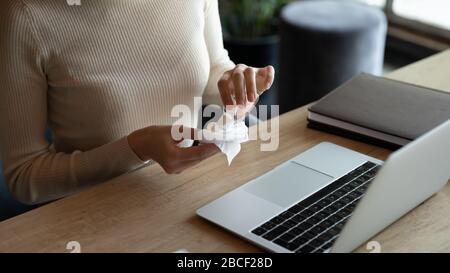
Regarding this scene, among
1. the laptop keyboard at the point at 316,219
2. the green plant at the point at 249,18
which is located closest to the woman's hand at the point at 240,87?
the laptop keyboard at the point at 316,219

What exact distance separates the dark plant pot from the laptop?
203 centimetres

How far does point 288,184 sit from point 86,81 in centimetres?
43

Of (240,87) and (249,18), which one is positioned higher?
(240,87)

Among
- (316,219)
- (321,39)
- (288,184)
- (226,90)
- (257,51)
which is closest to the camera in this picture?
(316,219)

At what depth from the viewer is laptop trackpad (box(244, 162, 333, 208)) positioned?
3.20 feet

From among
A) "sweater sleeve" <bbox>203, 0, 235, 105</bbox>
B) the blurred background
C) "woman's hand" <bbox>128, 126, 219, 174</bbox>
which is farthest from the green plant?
"woman's hand" <bbox>128, 126, 219, 174</bbox>

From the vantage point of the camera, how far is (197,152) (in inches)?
40.0

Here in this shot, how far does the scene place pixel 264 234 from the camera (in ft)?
2.91

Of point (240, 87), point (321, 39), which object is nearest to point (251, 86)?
point (240, 87)

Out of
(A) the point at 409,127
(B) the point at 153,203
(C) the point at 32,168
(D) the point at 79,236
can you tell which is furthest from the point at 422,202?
(C) the point at 32,168

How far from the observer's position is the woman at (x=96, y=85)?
1096 mm

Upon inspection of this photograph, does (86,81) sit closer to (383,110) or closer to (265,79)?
(265,79)

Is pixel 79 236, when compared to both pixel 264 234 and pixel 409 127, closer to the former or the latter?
pixel 264 234

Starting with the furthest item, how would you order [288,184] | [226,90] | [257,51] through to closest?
[257,51], [226,90], [288,184]
